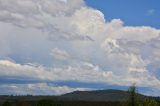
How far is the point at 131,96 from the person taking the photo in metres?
138

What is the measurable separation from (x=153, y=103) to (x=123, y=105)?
43.3 ft

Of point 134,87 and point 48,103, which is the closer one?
point 134,87

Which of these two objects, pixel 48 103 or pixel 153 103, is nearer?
pixel 153 103

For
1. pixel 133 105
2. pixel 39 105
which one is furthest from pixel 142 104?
pixel 39 105

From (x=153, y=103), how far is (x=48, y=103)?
5712 centimetres

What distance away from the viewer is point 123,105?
138 m

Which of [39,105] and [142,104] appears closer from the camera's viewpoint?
[142,104]

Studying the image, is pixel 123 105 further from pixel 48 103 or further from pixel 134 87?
pixel 48 103

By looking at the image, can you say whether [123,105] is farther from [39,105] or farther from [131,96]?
[39,105]

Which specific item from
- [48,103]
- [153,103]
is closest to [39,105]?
[48,103]

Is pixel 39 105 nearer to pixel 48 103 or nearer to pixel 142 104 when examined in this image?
pixel 48 103

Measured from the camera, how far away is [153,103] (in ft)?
480

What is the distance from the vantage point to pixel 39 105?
7421 inches

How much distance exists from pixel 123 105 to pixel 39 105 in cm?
5841
